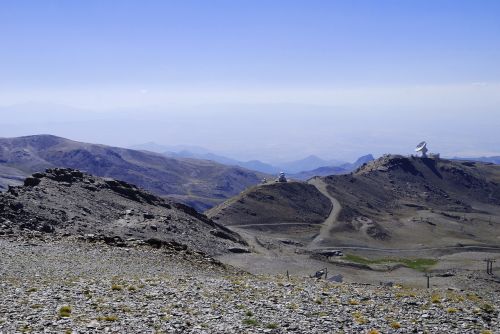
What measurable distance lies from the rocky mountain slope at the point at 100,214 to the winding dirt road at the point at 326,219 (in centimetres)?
3733

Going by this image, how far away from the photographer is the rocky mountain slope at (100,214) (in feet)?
155

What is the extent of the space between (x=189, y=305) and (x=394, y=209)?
13871cm

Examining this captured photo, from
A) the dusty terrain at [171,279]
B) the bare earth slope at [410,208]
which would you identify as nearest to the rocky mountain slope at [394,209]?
the bare earth slope at [410,208]

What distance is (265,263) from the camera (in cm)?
6031

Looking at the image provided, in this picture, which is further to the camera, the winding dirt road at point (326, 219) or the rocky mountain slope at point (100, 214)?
the winding dirt road at point (326, 219)

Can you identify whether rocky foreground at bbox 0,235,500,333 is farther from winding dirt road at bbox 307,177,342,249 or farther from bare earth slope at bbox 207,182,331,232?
bare earth slope at bbox 207,182,331,232

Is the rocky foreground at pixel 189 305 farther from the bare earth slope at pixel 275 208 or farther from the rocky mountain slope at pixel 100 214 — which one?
the bare earth slope at pixel 275 208

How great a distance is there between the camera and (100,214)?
58406 millimetres

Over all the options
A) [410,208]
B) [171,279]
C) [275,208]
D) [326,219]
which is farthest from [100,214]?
[410,208]

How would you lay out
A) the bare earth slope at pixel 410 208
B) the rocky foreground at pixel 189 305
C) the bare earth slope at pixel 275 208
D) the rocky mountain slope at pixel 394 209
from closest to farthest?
the rocky foreground at pixel 189 305, the bare earth slope at pixel 275 208, the rocky mountain slope at pixel 394 209, the bare earth slope at pixel 410 208

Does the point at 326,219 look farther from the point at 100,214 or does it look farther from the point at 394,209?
the point at 100,214

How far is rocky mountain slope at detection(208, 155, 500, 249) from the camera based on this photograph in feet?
391

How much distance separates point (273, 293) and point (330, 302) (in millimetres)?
3555

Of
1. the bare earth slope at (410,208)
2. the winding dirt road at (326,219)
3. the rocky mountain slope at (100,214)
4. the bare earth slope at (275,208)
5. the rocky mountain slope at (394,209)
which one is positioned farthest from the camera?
the bare earth slope at (410,208)
